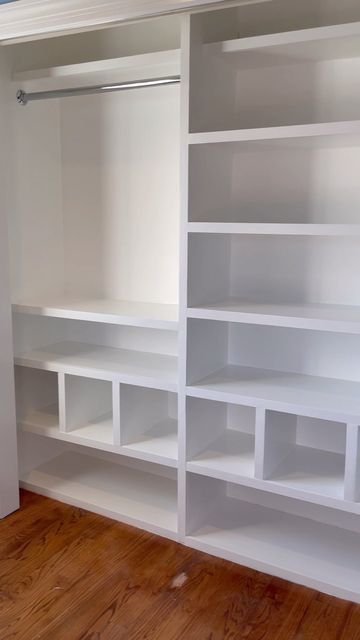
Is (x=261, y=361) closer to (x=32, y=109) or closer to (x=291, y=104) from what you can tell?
(x=291, y=104)

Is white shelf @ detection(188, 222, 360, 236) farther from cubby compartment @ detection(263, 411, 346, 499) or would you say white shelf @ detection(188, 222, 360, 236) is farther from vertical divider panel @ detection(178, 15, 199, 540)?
cubby compartment @ detection(263, 411, 346, 499)

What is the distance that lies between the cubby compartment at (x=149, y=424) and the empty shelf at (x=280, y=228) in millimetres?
724

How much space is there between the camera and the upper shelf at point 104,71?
193cm

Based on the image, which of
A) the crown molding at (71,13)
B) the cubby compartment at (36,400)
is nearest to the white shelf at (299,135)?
the crown molding at (71,13)

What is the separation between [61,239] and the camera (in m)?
2.60

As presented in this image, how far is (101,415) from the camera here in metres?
2.54

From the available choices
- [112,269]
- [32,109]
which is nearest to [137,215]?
[112,269]

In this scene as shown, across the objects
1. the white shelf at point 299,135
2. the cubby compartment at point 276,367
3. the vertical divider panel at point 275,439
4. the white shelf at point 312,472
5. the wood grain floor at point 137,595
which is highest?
the white shelf at point 299,135

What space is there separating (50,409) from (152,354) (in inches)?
23.1

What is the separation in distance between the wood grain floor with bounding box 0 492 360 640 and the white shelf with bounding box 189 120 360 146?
1.45 metres

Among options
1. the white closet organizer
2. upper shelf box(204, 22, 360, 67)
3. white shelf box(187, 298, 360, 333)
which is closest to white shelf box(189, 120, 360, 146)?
the white closet organizer

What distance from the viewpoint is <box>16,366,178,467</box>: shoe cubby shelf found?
2.21 metres

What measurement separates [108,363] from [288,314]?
2.73 feet

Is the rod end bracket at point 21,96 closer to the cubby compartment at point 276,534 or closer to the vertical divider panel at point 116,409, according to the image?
the vertical divider panel at point 116,409
